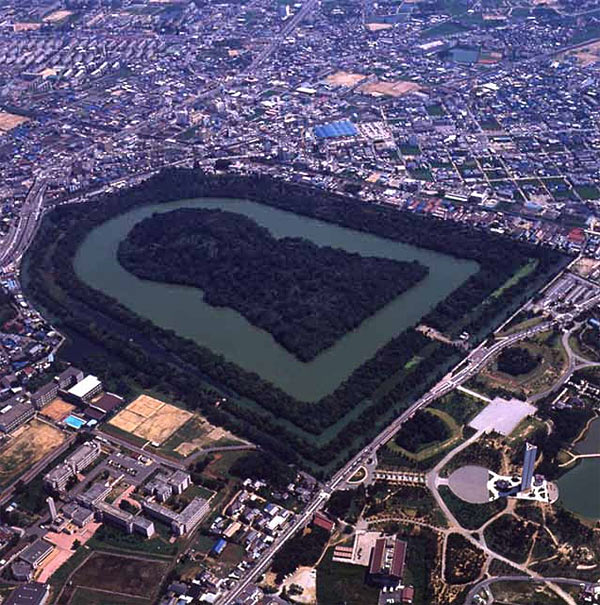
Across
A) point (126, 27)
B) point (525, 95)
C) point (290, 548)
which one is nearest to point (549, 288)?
point (290, 548)

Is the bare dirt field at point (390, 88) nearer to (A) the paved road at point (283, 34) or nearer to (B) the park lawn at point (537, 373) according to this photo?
(A) the paved road at point (283, 34)

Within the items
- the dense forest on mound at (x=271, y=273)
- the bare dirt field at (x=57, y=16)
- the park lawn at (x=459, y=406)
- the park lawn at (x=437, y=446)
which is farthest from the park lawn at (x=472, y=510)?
the bare dirt field at (x=57, y=16)

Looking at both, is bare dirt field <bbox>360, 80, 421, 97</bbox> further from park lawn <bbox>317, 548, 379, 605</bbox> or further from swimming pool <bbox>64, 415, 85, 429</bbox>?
park lawn <bbox>317, 548, 379, 605</bbox>

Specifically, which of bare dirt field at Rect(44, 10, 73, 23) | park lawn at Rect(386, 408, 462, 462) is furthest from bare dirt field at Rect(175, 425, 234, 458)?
bare dirt field at Rect(44, 10, 73, 23)

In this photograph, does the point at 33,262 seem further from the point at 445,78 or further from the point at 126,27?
the point at 126,27

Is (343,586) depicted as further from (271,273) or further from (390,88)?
(390,88)

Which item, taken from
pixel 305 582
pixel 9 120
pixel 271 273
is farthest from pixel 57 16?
pixel 305 582
